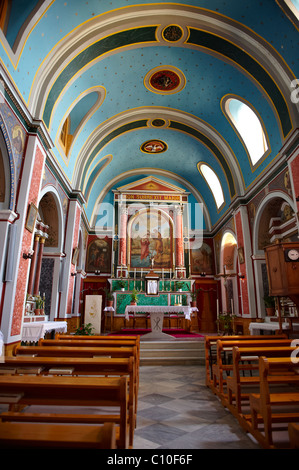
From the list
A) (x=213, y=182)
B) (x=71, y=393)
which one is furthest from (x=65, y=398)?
(x=213, y=182)

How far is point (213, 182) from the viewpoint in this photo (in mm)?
14812

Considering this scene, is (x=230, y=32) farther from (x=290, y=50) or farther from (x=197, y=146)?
(x=197, y=146)

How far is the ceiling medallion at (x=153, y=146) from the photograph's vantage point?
45.9 ft

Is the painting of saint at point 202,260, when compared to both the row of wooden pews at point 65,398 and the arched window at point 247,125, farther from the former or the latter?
the row of wooden pews at point 65,398

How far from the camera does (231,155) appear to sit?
37.7 feet

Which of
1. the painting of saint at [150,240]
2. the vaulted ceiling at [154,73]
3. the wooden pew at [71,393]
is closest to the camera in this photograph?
the wooden pew at [71,393]

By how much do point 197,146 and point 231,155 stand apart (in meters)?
2.26

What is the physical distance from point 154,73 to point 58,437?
10537 mm

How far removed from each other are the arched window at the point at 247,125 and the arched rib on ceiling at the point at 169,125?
0.92m

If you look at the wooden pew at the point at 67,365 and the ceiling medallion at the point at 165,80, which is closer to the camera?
the wooden pew at the point at 67,365

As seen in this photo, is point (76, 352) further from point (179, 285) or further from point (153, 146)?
point (153, 146)

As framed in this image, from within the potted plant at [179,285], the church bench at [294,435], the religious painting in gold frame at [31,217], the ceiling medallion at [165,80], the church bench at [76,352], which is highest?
the ceiling medallion at [165,80]

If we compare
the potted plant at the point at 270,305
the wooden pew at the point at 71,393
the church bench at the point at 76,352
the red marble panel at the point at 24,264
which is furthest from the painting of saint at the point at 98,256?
the wooden pew at the point at 71,393
